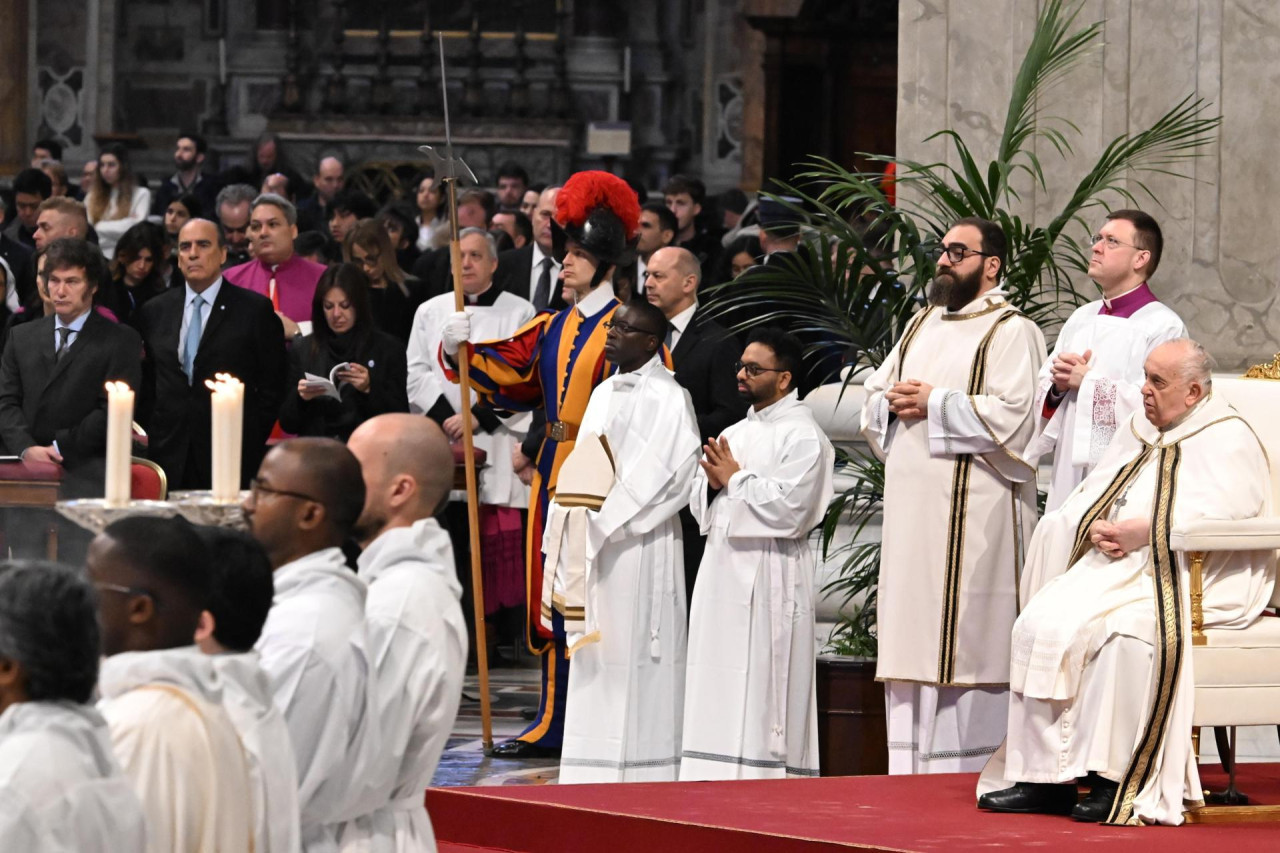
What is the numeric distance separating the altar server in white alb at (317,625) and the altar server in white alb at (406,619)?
82mm

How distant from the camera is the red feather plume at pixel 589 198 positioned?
7.72 metres

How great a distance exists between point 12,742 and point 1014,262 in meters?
5.22

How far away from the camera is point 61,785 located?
8.81 ft

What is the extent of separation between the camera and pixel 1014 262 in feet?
24.2

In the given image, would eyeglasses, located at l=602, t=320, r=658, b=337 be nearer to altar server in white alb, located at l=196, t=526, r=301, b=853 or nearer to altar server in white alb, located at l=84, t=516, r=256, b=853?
altar server in white alb, located at l=196, t=526, r=301, b=853

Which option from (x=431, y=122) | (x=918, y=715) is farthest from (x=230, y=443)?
(x=431, y=122)

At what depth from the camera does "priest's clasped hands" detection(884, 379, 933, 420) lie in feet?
22.6

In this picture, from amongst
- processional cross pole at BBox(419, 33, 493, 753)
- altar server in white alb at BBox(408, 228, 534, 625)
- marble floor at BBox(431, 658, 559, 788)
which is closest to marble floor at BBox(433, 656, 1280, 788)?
marble floor at BBox(431, 658, 559, 788)

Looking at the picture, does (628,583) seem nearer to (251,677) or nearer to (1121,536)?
(1121,536)

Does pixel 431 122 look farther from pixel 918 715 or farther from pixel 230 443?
pixel 230 443

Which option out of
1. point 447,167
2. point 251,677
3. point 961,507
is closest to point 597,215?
point 447,167

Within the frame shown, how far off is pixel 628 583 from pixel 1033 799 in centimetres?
177

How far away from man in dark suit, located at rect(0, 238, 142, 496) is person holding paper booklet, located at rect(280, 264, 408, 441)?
1.16m

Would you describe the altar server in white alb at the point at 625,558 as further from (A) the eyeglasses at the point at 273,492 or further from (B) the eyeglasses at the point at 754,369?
(A) the eyeglasses at the point at 273,492
